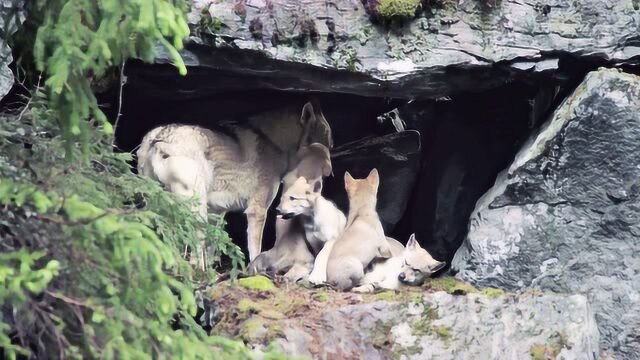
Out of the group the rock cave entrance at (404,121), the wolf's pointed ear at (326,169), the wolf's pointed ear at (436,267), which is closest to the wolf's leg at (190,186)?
the rock cave entrance at (404,121)

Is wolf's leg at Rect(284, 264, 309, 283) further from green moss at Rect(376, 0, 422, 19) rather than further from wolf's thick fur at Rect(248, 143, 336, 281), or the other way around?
green moss at Rect(376, 0, 422, 19)

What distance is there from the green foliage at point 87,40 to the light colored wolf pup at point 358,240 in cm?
405

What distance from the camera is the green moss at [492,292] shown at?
10.4 meters

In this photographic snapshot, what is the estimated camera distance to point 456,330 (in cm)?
1009

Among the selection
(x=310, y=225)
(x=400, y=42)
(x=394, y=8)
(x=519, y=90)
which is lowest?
(x=310, y=225)

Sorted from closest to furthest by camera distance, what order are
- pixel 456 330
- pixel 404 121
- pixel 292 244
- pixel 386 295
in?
pixel 456 330, pixel 386 295, pixel 292 244, pixel 404 121

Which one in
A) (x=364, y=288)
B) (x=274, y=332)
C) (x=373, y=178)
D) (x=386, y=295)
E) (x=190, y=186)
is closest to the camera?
(x=274, y=332)

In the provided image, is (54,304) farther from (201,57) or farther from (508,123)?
(508,123)

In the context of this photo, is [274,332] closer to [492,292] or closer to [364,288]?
[364,288]

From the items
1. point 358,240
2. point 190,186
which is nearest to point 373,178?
point 358,240

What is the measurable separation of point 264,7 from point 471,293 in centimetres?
312

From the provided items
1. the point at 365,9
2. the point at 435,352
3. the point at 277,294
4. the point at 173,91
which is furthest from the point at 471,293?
the point at 173,91

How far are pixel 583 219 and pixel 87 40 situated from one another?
19.2ft

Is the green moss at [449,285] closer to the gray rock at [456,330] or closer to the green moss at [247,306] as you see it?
the gray rock at [456,330]
